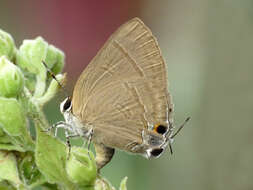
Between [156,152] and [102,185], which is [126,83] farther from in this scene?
[102,185]

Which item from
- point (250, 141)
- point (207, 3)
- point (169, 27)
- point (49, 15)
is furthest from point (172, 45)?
point (250, 141)

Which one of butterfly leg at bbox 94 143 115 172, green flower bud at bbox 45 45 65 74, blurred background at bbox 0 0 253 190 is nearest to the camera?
butterfly leg at bbox 94 143 115 172

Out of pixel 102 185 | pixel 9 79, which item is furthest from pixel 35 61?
pixel 102 185

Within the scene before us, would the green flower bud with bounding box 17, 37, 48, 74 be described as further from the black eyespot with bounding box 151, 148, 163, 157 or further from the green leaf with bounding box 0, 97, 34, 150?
the black eyespot with bounding box 151, 148, 163, 157

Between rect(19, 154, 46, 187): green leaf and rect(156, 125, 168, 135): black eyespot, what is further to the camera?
rect(156, 125, 168, 135): black eyespot

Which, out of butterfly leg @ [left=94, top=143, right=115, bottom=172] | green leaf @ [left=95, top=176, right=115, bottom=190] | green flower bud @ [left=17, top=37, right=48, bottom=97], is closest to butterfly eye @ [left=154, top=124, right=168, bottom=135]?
butterfly leg @ [left=94, top=143, right=115, bottom=172]

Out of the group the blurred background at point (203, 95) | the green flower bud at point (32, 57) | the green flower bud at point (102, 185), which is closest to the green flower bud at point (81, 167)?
the green flower bud at point (102, 185)

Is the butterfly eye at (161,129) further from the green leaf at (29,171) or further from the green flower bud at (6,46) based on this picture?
the green flower bud at (6,46)
